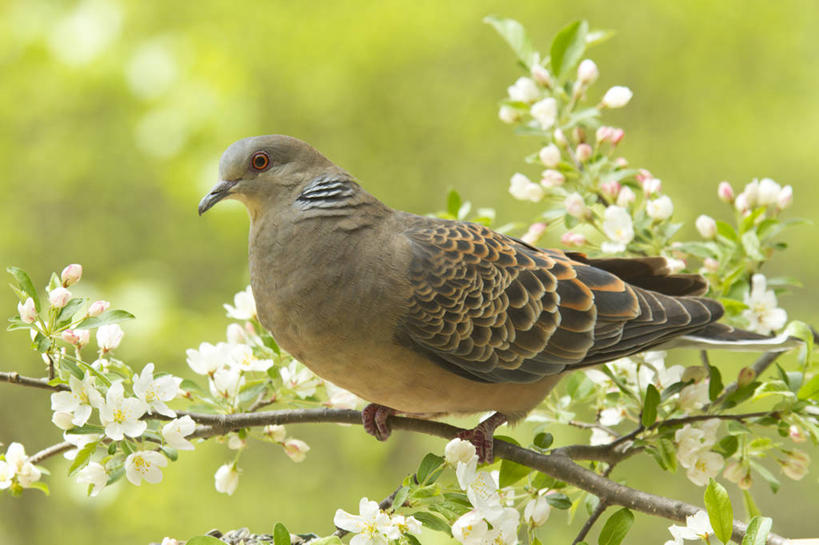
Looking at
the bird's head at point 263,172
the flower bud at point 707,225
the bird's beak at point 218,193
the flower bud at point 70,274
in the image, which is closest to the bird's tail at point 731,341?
the flower bud at point 707,225

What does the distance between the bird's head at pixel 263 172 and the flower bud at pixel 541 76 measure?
55cm

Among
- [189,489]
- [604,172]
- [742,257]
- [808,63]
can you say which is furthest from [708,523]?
[808,63]

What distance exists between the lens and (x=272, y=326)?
158cm

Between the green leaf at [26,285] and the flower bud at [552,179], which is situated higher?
the flower bud at [552,179]

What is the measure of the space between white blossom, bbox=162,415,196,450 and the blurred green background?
3.00 m

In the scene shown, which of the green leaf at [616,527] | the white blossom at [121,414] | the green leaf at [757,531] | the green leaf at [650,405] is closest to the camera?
the green leaf at [757,531]

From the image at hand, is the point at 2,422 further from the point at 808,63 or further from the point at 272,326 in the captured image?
the point at 808,63

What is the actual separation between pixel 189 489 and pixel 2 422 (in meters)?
1.18

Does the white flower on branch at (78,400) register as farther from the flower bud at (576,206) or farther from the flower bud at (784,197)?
the flower bud at (784,197)

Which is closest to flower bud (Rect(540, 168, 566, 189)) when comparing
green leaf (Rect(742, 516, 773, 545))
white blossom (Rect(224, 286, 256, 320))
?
white blossom (Rect(224, 286, 256, 320))

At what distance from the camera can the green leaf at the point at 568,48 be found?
1919mm

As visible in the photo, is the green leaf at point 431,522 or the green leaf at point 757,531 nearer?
the green leaf at point 757,531

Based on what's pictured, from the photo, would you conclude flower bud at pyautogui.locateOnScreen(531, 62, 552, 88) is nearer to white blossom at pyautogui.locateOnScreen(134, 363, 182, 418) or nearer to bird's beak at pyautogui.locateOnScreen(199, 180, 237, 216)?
bird's beak at pyautogui.locateOnScreen(199, 180, 237, 216)

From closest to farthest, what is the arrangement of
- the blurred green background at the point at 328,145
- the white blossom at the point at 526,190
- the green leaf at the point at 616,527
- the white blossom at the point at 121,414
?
the white blossom at the point at 121,414 → the green leaf at the point at 616,527 → the white blossom at the point at 526,190 → the blurred green background at the point at 328,145
